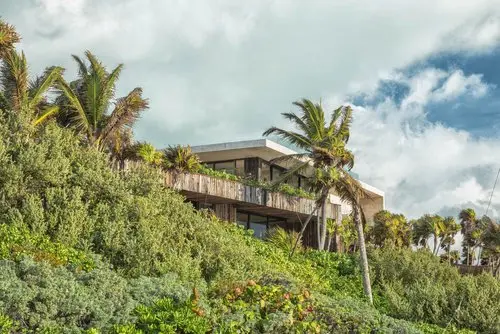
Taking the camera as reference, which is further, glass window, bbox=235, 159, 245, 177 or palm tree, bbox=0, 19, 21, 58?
glass window, bbox=235, 159, 245, 177

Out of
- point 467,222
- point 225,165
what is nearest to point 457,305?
point 225,165

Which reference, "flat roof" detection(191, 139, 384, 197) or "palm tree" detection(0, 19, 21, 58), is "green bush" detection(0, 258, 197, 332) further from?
"flat roof" detection(191, 139, 384, 197)

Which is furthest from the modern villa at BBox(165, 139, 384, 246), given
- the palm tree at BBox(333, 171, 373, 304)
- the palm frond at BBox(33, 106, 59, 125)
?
the palm frond at BBox(33, 106, 59, 125)

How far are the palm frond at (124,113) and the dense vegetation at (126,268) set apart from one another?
0.04 metres

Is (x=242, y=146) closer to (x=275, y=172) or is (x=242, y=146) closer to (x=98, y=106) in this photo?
(x=275, y=172)

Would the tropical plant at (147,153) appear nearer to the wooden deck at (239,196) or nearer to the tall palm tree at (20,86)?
the wooden deck at (239,196)

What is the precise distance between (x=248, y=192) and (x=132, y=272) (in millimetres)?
18355

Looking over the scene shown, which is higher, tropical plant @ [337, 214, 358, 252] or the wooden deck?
the wooden deck

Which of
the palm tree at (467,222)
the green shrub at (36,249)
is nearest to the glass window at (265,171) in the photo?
the palm tree at (467,222)

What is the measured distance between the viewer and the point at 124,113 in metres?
24.1

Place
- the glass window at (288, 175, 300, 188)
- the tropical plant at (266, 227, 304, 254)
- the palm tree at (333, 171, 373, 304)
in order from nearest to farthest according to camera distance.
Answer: the palm tree at (333, 171, 373, 304) < the tropical plant at (266, 227, 304, 254) < the glass window at (288, 175, 300, 188)

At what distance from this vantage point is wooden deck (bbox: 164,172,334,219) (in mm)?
28219

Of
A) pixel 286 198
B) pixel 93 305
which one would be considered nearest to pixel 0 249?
Answer: pixel 93 305

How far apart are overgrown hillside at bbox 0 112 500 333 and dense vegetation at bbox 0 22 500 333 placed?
0.02 metres
